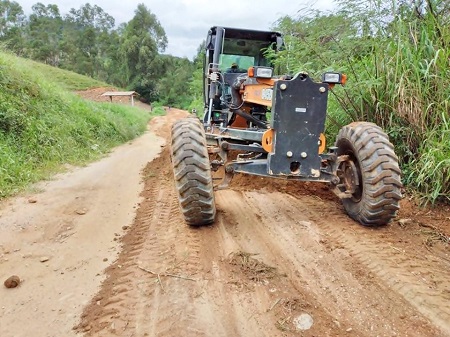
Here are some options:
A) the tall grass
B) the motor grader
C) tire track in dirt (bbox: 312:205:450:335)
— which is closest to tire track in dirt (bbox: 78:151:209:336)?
the motor grader

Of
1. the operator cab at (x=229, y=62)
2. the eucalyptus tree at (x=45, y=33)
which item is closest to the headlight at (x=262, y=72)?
the operator cab at (x=229, y=62)

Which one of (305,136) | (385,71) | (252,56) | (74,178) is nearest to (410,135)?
(385,71)

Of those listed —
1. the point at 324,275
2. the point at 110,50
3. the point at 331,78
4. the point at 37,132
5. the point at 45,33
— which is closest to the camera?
the point at 324,275

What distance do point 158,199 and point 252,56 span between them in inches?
127

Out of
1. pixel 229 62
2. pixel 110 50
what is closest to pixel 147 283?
pixel 229 62

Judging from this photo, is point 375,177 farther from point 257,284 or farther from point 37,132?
point 37,132

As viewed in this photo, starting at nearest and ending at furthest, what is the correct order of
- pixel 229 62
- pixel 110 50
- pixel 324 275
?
pixel 324 275 < pixel 229 62 < pixel 110 50

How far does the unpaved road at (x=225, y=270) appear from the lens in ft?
7.65

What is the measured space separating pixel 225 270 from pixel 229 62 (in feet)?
14.5

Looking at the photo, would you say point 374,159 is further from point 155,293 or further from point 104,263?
point 104,263

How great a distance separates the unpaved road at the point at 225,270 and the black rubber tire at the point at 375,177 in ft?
0.58

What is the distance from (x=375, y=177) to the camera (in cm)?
356

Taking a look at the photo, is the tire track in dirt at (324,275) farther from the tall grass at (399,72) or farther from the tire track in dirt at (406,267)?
the tall grass at (399,72)

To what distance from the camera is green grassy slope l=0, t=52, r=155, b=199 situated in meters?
5.89
